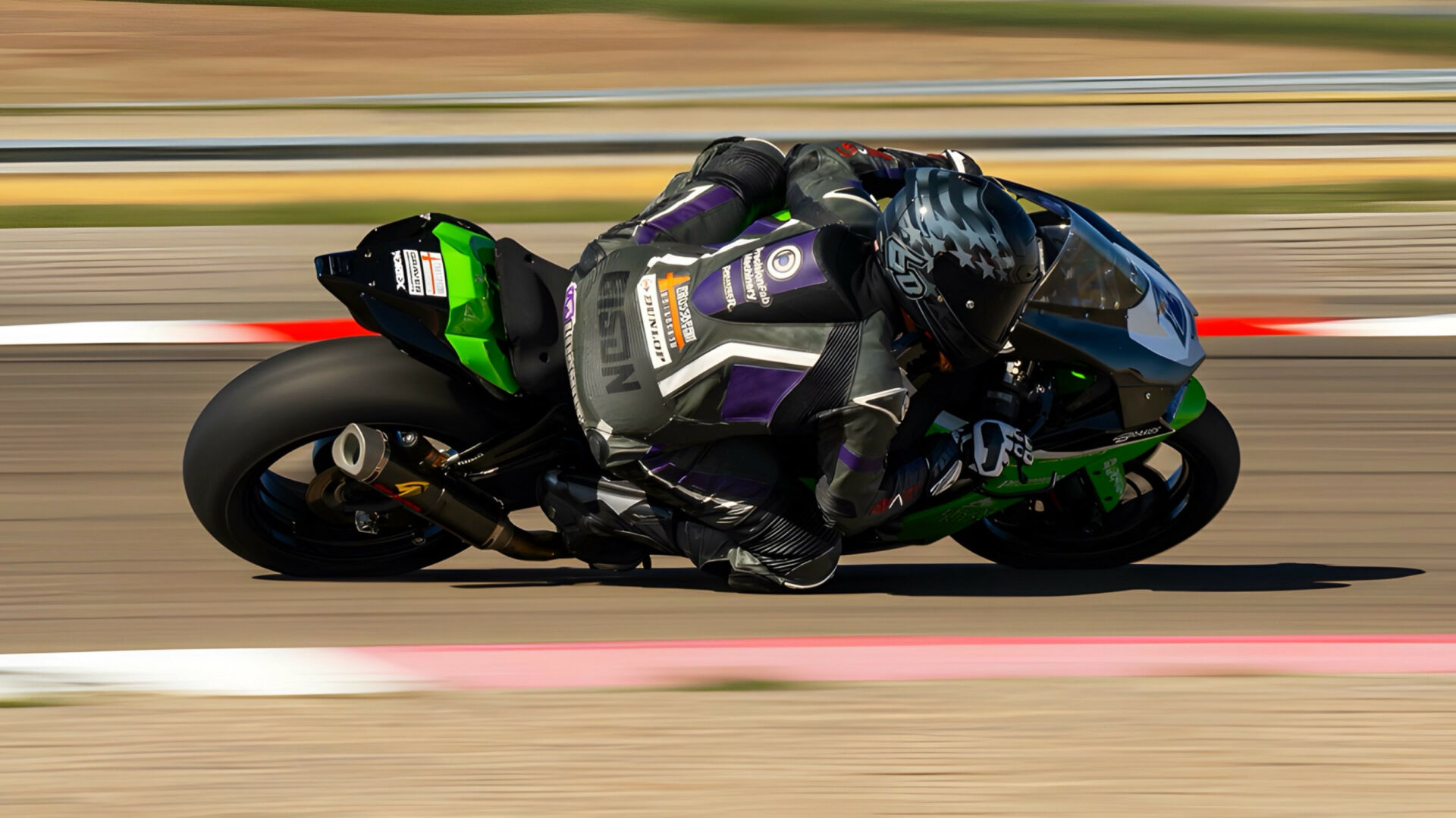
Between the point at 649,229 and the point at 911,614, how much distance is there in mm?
1350

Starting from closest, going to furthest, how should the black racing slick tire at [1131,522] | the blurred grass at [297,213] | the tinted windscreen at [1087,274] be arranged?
the tinted windscreen at [1087,274]
the black racing slick tire at [1131,522]
the blurred grass at [297,213]

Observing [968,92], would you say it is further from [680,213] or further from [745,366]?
[745,366]

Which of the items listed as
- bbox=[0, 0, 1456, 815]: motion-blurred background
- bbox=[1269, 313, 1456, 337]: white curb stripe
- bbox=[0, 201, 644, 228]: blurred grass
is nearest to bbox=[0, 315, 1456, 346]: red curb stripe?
bbox=[1269, 313, 1456, 337]: white curb stripe

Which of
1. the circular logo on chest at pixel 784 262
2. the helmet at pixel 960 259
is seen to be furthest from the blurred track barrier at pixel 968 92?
the helmet at pixel 960 259

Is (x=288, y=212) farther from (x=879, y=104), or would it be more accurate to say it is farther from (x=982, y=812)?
(x=982, y=812)

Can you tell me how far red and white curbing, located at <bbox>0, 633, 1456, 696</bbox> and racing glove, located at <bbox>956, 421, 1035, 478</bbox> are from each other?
0.48 m

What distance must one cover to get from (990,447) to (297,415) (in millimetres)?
1854

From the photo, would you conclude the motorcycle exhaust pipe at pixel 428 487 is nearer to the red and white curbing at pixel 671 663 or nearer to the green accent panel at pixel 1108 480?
the red and white curbing at pixel 671 663

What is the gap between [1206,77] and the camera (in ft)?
46.6

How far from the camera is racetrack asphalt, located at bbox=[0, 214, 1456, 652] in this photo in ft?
14.8

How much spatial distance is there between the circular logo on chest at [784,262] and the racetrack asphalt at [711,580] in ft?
3.40

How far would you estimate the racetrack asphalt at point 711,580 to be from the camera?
450 cm

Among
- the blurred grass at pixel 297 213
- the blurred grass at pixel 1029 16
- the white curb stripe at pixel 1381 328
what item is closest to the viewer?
the white curb stripe at pixel 1381 328

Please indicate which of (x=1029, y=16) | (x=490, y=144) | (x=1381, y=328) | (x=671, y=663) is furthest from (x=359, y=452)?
(x=1029, y=16)
